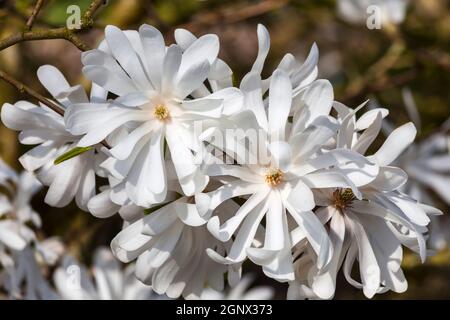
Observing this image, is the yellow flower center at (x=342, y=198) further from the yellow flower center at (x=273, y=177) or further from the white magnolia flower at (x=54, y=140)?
the white magnolia flower at (x=54, y=140)

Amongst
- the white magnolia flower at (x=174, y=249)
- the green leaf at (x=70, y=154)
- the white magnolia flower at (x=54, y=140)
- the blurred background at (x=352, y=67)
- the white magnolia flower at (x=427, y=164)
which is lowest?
the white magnolia flower at (x=174, y=249)

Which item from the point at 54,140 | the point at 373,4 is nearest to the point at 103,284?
the point at 54,140

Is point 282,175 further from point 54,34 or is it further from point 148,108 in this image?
point 54,34

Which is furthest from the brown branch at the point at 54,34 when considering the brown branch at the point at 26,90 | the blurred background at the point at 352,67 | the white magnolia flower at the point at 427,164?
the white magnolia flower at the point at 427,164

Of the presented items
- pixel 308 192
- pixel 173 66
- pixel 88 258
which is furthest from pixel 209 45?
pixel 88 258
